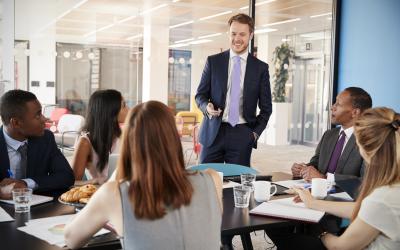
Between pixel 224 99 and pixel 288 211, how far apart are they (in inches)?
65.1

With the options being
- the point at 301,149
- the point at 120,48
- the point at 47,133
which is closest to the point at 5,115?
the point at 47,133

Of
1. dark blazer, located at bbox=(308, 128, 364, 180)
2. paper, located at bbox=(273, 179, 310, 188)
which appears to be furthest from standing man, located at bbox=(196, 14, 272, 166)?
paper, located at bbox=(273, 179, 310, 188)

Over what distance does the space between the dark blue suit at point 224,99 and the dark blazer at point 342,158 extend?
22.3 inches

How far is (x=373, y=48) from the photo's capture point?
183 inches

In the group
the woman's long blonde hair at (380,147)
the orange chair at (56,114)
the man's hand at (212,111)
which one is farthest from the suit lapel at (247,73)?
the orange chair at (56,114)

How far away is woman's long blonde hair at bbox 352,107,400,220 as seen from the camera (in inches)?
66.7

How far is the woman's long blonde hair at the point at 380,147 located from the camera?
1694mm

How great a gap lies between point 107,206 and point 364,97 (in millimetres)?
2200

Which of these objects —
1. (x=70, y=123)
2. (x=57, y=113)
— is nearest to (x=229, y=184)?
(x=57, y=113)

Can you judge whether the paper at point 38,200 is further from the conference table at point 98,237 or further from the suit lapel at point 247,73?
the suit lapel at point 247,73

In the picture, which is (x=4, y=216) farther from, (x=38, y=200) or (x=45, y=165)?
(x=45, y=165)

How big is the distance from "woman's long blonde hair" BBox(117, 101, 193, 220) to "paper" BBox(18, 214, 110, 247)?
1.17ft

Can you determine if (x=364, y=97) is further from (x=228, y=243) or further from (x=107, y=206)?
(x=107, y=206)

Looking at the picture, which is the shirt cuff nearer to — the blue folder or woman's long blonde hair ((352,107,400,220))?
the blue folder
